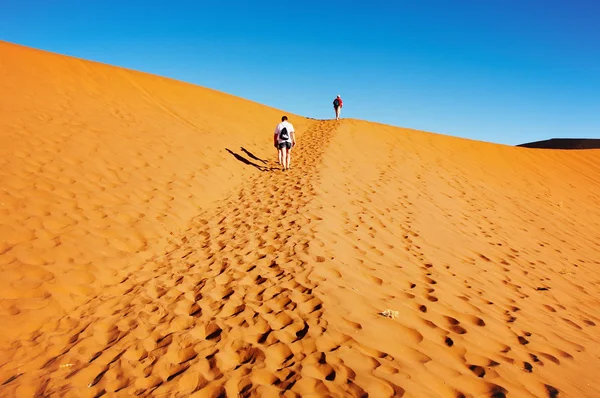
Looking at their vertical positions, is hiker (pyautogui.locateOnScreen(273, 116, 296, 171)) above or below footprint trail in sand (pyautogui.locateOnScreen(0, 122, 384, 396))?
above

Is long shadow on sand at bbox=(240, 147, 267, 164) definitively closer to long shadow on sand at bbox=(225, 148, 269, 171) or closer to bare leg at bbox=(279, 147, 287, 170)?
long shadow on sand at bbox=(225, 148, 269, 171)

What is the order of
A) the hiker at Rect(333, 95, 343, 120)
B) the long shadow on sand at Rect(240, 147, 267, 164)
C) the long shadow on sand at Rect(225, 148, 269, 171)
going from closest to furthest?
the long shadow on sand at Rect(225, 148, 269, 171) → the long shadow on sand at Rect(240, 147, 267, 164) → the hiker at Rect(333, 95, 343, 120)

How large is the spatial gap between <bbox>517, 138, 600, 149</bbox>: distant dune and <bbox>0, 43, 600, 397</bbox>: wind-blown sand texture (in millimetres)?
28448

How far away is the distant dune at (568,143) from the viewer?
3356 centimetres

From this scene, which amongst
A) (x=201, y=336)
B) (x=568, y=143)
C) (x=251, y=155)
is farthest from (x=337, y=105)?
(x=568, y=143)

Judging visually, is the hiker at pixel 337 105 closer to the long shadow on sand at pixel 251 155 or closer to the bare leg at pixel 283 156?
the long shadow on sand at pixel 251 155

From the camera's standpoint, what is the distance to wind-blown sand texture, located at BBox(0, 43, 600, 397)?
2.78 m

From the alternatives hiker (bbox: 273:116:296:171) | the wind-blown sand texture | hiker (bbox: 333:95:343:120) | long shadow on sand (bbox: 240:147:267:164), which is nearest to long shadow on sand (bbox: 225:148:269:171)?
the wind-blown sand texture

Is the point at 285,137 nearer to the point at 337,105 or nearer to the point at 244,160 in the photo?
the point at 244,160

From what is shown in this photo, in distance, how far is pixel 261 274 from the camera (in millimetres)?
4305

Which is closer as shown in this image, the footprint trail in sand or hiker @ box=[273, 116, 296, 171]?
the footprint trail in sand

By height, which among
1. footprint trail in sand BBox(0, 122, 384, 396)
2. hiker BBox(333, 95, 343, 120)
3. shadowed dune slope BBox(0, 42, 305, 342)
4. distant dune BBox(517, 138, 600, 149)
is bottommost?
footprint trail in sand BBox(0, 122, 384, 396)

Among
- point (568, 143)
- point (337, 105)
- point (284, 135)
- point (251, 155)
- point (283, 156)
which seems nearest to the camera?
point (284, 135)

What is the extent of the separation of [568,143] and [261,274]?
41.7m
